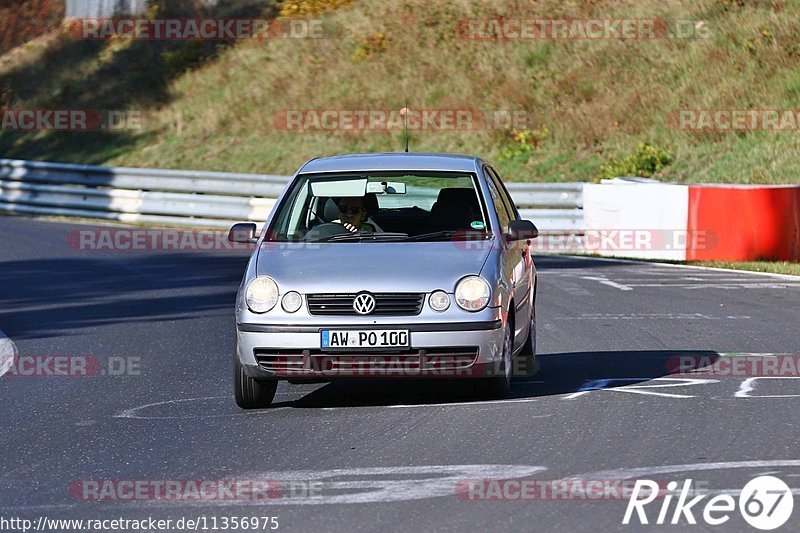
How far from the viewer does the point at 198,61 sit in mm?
41688

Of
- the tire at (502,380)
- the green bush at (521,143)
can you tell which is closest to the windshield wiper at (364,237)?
the tire at (502,380)

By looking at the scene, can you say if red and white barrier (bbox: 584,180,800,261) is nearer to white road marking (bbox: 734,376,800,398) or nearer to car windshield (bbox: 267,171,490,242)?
white road marking (bbox: 734,376,800,398)

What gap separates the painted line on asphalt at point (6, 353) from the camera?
451 inches

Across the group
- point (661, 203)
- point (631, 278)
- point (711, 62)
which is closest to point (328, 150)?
point (711, 62)

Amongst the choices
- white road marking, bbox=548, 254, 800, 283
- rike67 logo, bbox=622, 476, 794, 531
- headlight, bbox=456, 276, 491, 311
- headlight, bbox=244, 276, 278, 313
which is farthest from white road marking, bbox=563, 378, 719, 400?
white road marking, bbox=548, 254, 800, 283

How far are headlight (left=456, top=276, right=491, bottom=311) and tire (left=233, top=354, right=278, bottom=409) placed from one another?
134 centimetres

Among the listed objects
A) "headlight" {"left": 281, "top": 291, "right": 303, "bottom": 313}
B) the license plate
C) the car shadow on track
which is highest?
"headlight" {"left": 281, "top": 291, "right": 303, "bottom": 313}

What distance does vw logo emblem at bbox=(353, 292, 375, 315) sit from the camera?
27.8 feet

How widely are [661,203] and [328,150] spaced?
14.8 meters

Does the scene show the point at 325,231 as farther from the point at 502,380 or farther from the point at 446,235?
the point at 502,380

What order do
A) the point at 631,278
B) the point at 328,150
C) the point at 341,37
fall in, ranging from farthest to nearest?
the point at 341,37 → the point at 328,150 → the point at 631,278

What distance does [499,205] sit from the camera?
10062 mm

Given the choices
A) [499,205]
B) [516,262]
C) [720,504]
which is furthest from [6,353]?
[720,504]

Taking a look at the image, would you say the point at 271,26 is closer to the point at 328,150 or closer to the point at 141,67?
the point at 141,67
